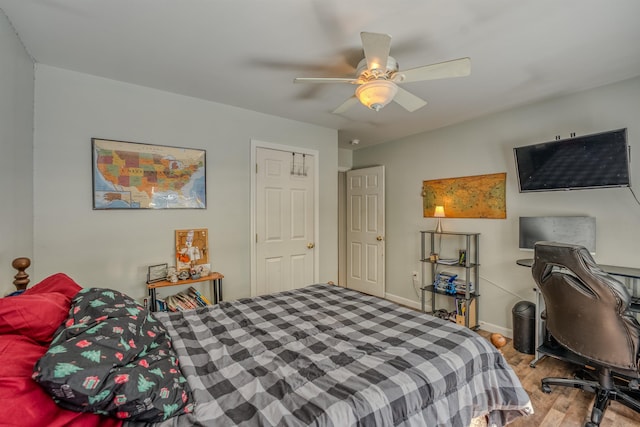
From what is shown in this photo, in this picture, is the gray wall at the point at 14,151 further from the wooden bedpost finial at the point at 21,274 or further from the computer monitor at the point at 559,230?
the computer monitor at the point at 559,230

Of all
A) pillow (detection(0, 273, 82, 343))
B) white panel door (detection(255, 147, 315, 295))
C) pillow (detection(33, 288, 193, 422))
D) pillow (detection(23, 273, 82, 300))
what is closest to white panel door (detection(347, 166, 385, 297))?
white panel door (detection(255, 147, 315, 295))

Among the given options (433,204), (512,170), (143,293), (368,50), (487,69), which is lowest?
(143,293)

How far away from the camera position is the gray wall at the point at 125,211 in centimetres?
219

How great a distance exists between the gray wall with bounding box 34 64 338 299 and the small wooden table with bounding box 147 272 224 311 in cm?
19

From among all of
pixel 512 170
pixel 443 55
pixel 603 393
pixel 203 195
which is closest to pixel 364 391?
pixel 603 393

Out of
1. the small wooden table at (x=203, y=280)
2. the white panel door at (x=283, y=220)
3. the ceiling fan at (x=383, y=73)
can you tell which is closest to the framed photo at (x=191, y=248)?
the small wooden table at (x=203, y=280)

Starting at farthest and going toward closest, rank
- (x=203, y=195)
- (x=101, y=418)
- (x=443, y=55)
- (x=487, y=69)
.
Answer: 1. (x=203, y=195)
2. (x=487, y=69)
3. (x=443, y=55)
4. (x=101, y=418)

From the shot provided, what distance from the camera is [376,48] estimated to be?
4.96ft

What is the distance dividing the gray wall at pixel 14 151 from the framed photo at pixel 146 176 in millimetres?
411

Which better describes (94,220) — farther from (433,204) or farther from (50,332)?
(433,204)

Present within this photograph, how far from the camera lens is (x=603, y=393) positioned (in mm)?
1917

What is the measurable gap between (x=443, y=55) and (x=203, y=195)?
2389mm

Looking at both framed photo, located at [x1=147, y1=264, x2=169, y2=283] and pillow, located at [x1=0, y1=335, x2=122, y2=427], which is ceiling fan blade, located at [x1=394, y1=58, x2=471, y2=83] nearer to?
pillow, located at [x1=0, y1=335, x2=122, y2=427]

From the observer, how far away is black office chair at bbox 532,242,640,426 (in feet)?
5.71
